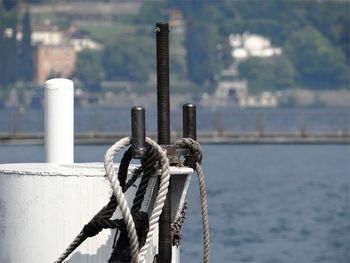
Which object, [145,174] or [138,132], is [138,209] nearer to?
[145,174]

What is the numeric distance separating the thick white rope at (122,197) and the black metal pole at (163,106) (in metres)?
0.26

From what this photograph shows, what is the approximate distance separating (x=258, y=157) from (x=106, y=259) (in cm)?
10423

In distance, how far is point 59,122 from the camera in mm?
9289

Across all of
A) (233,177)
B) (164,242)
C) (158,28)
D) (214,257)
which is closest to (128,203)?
(164,242)

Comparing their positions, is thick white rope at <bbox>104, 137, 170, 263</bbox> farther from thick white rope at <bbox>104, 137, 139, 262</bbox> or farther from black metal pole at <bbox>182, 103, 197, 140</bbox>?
black metal pole at <bbox>182, 103, 197, 140</bbox>

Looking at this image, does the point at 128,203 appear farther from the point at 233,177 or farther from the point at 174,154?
the point at 233,177

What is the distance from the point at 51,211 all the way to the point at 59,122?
4.83ft

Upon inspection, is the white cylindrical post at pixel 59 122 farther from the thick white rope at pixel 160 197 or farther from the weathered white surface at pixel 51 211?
the thick white rope at pixel 160 197

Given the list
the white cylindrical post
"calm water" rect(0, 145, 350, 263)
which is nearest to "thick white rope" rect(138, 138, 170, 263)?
the white cylindrical post

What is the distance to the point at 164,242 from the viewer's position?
7.84 meters

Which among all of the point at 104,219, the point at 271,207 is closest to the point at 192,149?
the point at 104,219

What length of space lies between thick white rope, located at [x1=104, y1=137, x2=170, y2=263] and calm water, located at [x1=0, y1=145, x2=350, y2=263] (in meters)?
27.6

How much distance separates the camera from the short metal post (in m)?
7.31

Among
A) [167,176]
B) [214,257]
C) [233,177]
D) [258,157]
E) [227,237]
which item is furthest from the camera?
[258,157]
